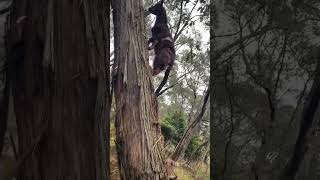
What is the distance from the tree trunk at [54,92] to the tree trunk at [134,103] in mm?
1731

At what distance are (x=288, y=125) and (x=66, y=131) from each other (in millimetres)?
384

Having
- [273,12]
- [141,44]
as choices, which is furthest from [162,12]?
[273,12]

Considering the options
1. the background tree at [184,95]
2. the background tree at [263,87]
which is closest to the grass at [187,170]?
the background tree at [184,95]

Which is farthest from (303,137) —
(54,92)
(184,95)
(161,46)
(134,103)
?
(184,95)

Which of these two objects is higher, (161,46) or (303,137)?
(161,46)

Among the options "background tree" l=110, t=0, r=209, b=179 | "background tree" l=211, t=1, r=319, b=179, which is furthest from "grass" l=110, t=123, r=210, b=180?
"background tree" l=211, t=1, r=319, b=179

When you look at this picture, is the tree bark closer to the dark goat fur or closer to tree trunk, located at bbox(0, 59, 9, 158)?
tree trunk, located at bbox(0, 59, 9, 158)

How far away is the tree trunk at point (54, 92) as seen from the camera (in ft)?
2.29

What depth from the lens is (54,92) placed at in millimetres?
706

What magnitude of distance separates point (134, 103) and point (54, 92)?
6.00ft

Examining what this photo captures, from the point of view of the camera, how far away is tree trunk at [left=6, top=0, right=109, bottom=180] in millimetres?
699

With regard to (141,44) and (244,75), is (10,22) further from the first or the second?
(141,44)

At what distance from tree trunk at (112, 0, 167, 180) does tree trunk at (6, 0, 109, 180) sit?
173 centimetres

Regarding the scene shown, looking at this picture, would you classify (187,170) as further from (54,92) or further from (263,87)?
(54,92)
